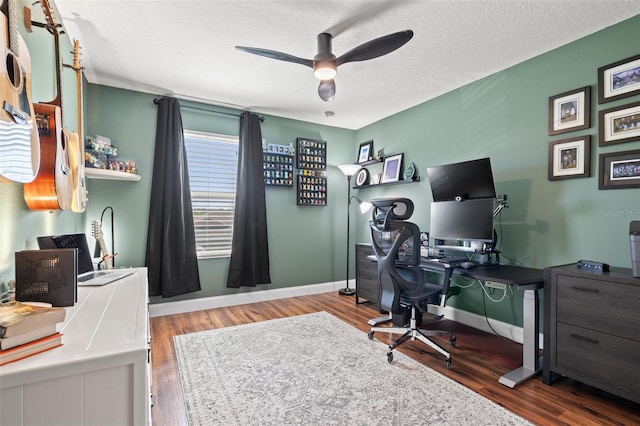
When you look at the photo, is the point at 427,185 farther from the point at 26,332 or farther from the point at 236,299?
the point at 26,332

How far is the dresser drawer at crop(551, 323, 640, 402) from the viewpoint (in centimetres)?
173

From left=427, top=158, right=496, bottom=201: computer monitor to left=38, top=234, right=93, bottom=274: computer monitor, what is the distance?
303 cm

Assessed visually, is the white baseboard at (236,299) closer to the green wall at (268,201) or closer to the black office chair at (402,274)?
the green wall at (268,201)

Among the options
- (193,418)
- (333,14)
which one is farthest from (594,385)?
(333,14)

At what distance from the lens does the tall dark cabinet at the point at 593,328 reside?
5.70ft

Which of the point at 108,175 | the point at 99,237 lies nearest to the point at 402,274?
the point at 99,237

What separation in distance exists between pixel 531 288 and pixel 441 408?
3.47ft

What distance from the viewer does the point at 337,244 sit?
481cm

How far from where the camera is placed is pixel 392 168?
414 centimetres

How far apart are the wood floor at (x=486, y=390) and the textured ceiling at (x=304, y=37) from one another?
2.52m

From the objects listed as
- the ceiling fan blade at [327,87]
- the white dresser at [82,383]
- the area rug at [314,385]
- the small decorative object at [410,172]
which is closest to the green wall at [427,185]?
the small decorative object at [410,172]

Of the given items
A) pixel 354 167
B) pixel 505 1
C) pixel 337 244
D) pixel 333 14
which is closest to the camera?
pixel 505 1

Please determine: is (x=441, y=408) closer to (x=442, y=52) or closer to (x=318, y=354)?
(x=318, y=354)

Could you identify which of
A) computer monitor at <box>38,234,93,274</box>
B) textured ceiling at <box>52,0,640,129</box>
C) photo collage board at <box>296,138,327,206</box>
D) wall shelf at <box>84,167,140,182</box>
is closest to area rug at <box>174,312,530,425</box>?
computer monitor at <box>38,234,93,274</box>
